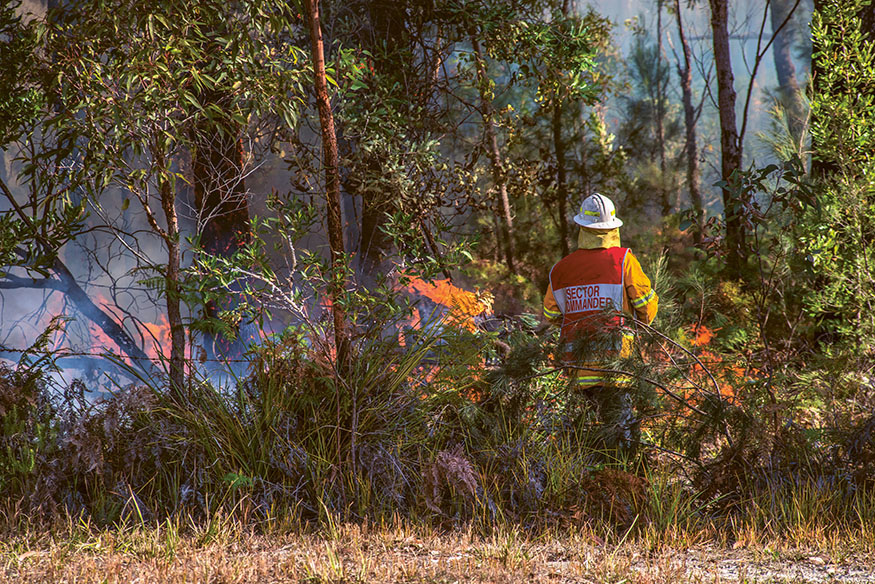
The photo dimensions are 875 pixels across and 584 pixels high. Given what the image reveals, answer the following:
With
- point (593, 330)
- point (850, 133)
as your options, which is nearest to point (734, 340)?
point (850, 133)

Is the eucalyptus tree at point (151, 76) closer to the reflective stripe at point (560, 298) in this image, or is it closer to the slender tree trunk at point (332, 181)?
the slender tree trunk at point (332, 181)

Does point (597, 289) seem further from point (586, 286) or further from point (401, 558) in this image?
point (401, 558)

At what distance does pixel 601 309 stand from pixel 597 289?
16 centimetres

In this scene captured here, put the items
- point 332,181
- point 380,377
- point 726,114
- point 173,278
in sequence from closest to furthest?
point 380,377 < point 332,181 < point 173,278 < point 726,114

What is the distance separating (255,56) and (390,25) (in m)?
2.40

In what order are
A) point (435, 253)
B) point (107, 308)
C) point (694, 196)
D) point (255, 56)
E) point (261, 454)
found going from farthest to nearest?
point (694, 196) < point (107, 308) < point (435, 253) < point (255, 56) < point (261, 454)

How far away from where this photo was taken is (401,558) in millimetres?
3365

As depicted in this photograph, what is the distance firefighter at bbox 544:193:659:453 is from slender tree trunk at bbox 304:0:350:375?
122 centimetres

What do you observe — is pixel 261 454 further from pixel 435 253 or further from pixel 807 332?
pixel 807 332

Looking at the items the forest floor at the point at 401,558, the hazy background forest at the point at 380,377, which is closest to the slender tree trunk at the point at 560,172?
the hazy background forest at the point at 380,377

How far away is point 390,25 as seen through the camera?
653cm

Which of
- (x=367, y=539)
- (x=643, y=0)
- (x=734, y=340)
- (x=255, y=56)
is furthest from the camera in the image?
(x=643, y=0)

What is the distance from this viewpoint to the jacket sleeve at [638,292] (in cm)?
443

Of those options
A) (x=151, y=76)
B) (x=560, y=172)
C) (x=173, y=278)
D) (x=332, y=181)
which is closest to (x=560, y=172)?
(x=560, y=172)
